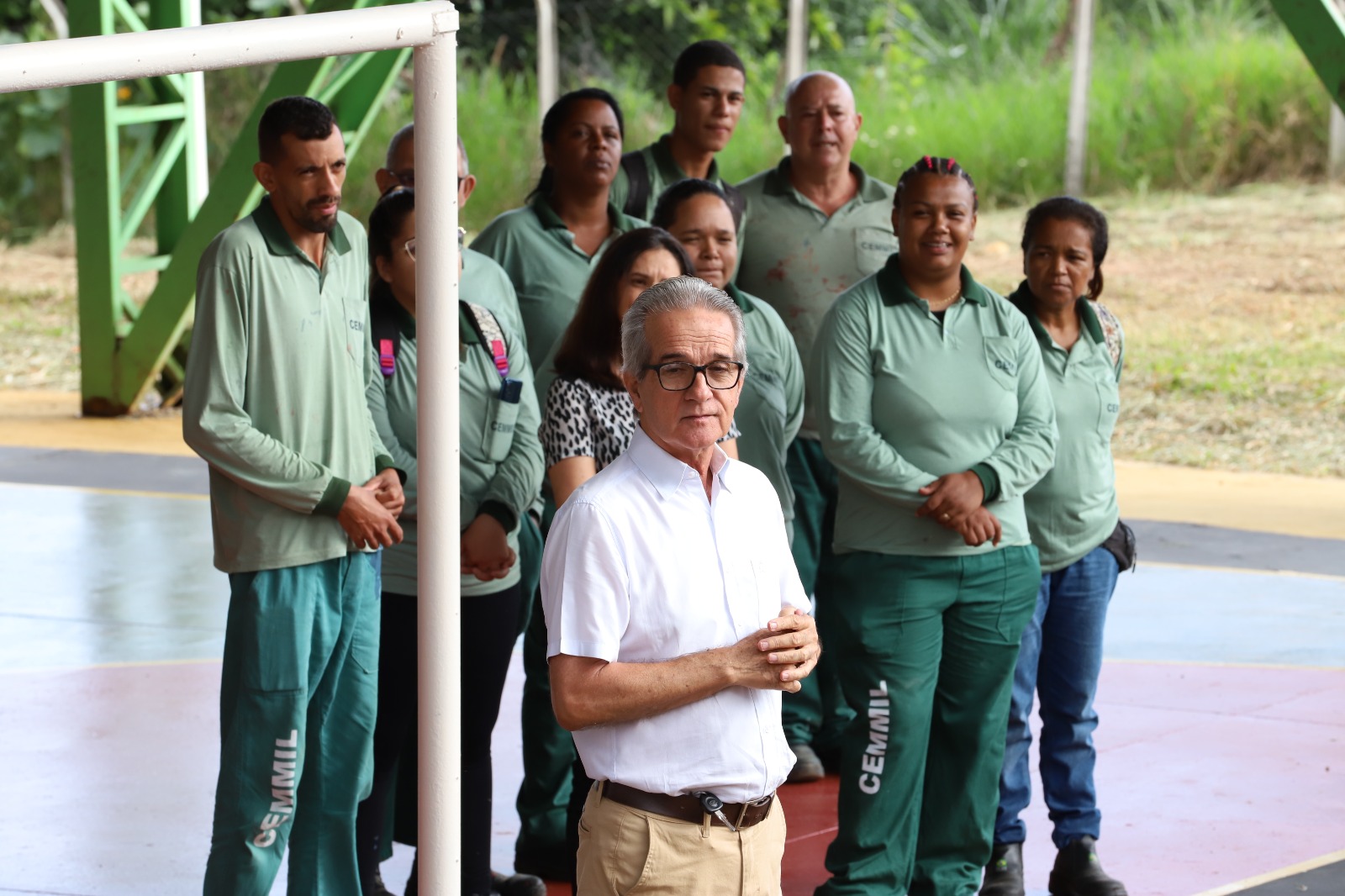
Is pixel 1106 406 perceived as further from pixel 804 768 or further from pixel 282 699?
pixel 282 699

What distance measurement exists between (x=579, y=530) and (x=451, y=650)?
0.49m

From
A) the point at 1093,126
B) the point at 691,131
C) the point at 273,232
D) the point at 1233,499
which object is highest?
the point at 1093,126

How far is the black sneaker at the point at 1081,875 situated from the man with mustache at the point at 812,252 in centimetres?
100

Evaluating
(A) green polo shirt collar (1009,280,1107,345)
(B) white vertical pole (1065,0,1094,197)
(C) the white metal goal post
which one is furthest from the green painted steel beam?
(B) white vertical pole (1065,0,1094,197)

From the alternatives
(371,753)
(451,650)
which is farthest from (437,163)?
(371,753)

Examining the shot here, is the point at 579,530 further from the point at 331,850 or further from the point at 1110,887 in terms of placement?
the point at 1110,887

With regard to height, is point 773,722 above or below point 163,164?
below

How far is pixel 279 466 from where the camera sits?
3705 mm

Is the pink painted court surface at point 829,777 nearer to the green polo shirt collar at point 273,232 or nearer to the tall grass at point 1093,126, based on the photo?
the green polo shirt collar at point 273,232

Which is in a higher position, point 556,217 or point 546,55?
point 546,55

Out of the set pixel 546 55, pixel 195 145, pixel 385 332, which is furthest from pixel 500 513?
pixel 546 55

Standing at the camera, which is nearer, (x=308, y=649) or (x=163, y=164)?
(x=308, y=649)

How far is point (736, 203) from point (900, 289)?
1.24 meters

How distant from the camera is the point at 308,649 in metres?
3.81
